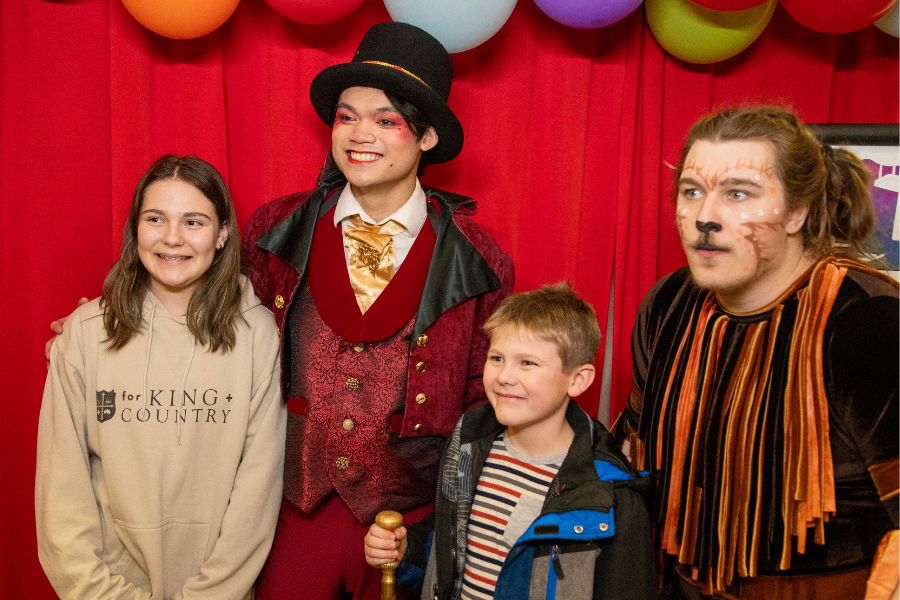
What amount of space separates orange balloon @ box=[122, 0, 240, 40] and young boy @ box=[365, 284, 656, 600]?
1.23 metres

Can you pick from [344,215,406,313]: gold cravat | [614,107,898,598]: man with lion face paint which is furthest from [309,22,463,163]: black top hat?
[614,107,898,598]: man with lion face paint

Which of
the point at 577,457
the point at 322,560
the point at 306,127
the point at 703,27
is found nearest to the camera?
the point at 577,457

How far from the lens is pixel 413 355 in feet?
7.07

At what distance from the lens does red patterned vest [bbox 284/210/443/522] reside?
2158 millimetres

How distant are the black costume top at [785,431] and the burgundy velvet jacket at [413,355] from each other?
582 millimetres

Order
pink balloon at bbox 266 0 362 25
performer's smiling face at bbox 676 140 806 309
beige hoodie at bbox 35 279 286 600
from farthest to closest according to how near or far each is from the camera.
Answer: pink balloon at bbox 266 0 362 25 < beige hoodie at bbox 35 279 286 600 < performer's smiling face at bbox 676 140 806 309

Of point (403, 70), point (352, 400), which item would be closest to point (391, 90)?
point (403, 70)

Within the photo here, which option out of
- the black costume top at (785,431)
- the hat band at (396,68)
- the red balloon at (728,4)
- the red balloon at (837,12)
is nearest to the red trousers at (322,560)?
the black costume top at (785,431)

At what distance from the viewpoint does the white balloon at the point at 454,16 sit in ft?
7.37

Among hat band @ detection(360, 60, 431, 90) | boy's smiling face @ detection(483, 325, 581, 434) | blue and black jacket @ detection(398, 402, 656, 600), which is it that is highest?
hat band @ detection(360, 60, 431, 90)

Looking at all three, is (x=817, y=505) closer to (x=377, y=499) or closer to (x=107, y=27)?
(x=377, y=499)

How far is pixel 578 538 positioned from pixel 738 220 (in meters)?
0.78

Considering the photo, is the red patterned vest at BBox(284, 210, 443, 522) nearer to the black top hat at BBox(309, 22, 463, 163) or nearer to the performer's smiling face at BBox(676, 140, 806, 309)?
the black top hat at BBox(309, 22, 463, 163)

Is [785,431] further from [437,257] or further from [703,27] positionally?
[703,27]
